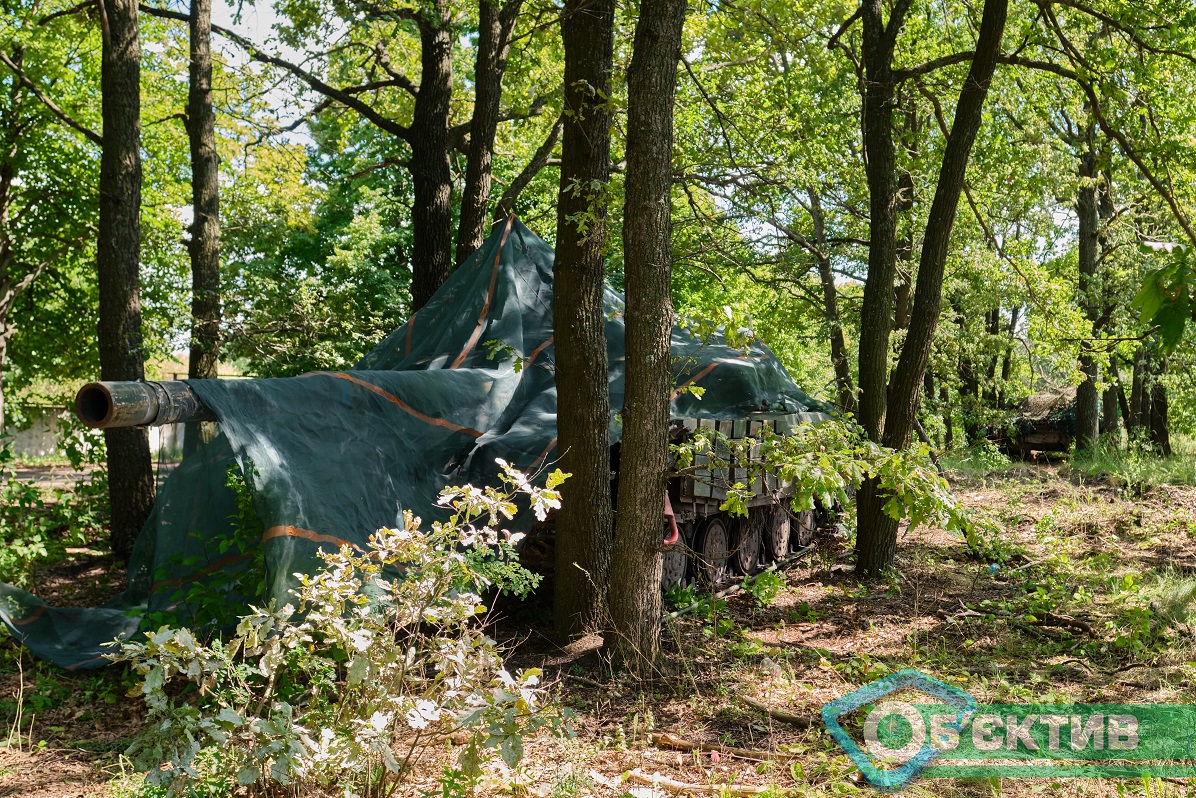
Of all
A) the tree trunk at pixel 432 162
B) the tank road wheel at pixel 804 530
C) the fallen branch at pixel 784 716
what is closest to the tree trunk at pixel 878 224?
the tank road wheel at pixel 804 530

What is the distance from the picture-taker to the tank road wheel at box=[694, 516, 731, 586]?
28.5ft

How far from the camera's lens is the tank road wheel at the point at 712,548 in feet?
28.5

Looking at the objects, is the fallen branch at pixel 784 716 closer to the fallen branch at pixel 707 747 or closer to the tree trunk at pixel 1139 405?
the fallen branch at pixel 707 747

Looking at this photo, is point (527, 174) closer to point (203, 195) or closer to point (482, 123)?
point (482, 123)

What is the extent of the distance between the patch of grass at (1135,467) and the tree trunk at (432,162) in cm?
978

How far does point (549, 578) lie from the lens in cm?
756

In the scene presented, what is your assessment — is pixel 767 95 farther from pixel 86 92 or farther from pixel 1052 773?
pixel 86 92

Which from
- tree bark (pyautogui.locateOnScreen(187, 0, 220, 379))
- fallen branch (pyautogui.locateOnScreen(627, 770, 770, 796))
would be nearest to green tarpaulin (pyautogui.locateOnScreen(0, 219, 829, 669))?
fallen branch (pyautogui.locateOnScreen(627, 770, 770, 796))

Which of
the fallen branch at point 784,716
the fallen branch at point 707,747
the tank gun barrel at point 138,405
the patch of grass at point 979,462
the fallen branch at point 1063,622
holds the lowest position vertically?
the fallen branch at point 707,747

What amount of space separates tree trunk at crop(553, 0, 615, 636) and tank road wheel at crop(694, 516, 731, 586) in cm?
212

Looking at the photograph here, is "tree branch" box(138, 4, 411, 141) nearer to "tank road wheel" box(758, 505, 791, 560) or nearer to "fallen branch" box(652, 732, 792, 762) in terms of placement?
"tank road wheel" box(758, 505, 791, 560)

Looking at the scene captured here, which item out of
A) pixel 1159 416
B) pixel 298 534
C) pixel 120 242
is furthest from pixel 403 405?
pixel 1159 416

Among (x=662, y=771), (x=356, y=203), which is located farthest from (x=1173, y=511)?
(x=356, y=203)

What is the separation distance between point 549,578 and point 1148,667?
4211mm
